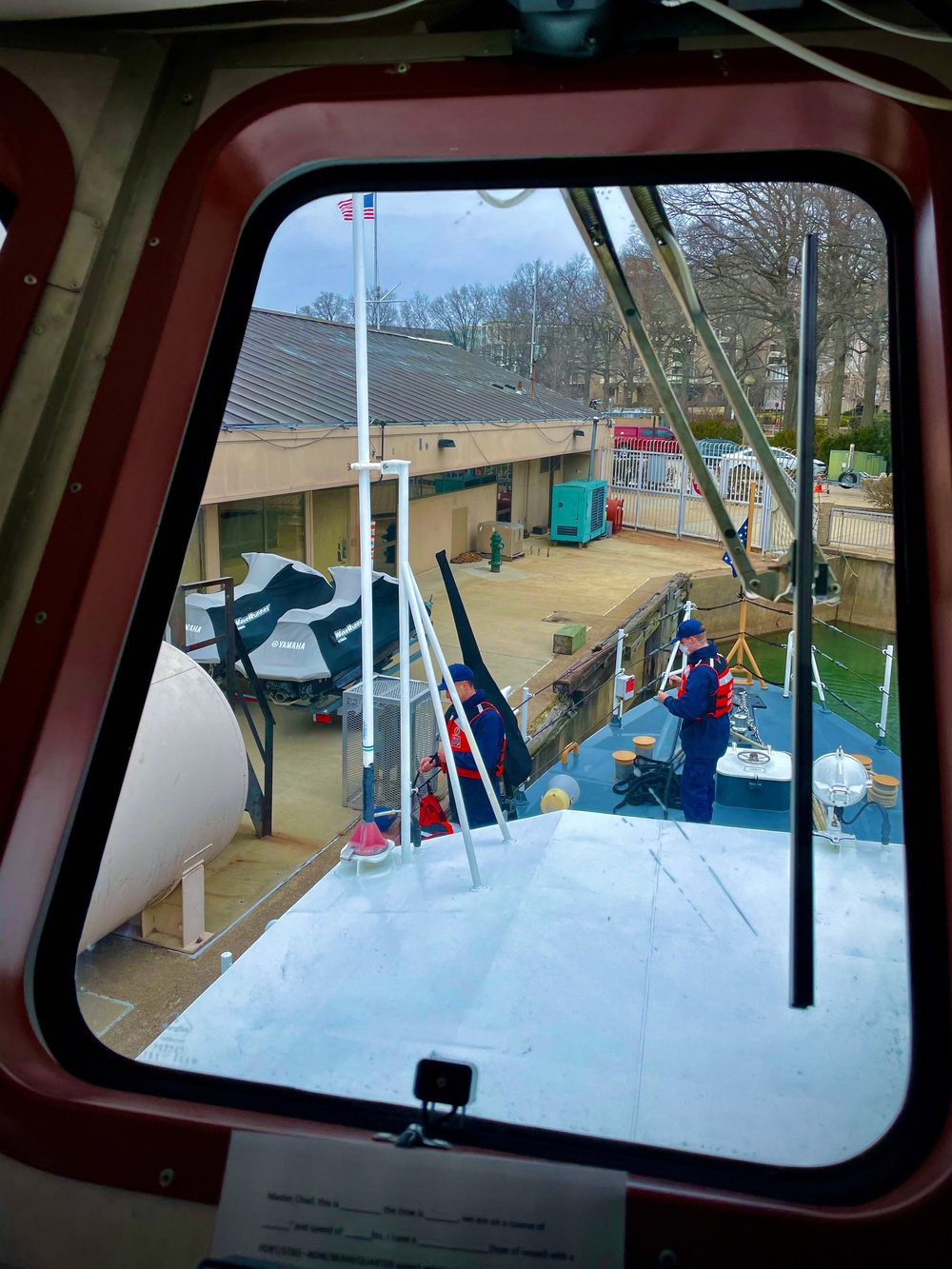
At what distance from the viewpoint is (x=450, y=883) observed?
84.3 inches

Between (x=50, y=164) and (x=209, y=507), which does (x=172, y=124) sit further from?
(x=209, y=507)

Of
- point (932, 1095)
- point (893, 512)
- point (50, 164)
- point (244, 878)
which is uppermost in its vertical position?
point (50, 164)

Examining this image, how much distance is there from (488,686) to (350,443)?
399 cm

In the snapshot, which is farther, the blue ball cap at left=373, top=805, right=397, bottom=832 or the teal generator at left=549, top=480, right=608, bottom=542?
the teal generator at left=549, top=480, right=608, bottom=542

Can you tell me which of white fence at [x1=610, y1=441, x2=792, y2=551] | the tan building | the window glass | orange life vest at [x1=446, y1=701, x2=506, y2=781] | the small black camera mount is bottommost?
the small black camera mount

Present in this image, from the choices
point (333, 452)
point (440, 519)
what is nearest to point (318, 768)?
point (333, 452)

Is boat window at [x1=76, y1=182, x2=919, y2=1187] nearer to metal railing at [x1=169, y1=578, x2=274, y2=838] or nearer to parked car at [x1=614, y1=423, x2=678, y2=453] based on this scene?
metal railing at [x1=169, y1=578, x2=274, y2=838]

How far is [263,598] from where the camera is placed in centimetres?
590

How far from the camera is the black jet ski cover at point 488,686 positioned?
3.03 metres

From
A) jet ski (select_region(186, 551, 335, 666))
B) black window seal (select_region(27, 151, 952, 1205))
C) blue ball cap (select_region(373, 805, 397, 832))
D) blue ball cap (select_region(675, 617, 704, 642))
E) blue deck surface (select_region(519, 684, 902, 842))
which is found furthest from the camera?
jet ski (select_region(186, 551, 335, 666))

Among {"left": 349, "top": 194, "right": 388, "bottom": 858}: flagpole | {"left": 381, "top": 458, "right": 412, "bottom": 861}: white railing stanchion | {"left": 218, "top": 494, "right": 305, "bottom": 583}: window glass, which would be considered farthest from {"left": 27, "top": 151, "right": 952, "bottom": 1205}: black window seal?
{"left": 218, "top": 494, "right": 305, "bottom": 583}: window glass

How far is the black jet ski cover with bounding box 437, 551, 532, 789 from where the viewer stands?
3031mm

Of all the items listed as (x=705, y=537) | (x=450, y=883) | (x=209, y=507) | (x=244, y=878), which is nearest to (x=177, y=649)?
(x=244, y=878)

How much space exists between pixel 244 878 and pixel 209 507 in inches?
113
